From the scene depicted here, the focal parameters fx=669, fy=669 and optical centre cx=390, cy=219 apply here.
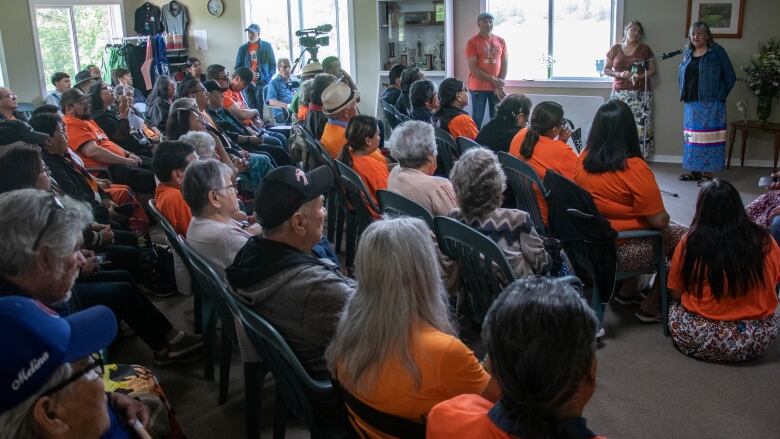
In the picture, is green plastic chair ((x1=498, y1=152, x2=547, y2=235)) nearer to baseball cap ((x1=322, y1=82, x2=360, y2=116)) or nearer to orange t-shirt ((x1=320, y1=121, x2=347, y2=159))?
orange t-shirt ((x1=320, y1=121, x2=347, y2=159))

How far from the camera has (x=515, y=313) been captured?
116 centimetres

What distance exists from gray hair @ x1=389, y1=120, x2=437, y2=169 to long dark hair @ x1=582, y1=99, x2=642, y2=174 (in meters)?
0.79

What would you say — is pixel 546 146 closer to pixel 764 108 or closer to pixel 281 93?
pixel 764 108

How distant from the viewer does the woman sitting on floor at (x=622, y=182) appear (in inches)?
123

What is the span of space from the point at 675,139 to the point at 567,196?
461 centimetres

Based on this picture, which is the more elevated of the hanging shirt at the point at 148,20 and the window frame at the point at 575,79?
the hanging shirt at the point at 148,20

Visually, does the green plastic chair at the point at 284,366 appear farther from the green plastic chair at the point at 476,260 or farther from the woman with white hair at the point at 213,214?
the green plastic chair at the point at 476,260

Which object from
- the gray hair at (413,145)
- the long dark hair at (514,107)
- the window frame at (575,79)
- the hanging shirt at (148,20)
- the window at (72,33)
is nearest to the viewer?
the gray hair at (413,145)

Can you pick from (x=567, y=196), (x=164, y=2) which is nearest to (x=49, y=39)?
(x=164, y=2)

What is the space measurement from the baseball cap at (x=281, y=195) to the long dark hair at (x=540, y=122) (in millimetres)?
1902

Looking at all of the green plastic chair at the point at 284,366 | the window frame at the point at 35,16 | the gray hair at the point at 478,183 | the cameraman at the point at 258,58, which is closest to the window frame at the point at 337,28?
the cameraman at the point at 258,58

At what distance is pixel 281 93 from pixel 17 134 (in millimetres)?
4688

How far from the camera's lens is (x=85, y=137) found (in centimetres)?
471

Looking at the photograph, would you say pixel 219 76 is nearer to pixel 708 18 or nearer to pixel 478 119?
pixel 478 119
